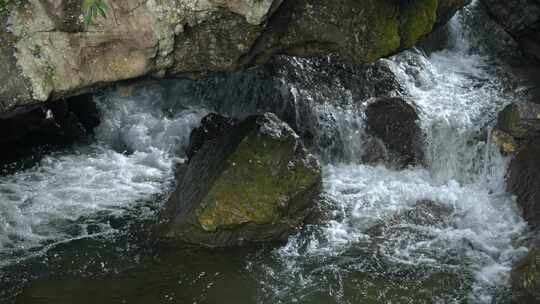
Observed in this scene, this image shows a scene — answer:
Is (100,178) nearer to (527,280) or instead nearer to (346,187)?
(346,187)

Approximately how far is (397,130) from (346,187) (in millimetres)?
1756

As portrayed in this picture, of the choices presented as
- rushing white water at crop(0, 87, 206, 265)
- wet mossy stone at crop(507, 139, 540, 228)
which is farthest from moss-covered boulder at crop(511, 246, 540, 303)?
rushing white water at crop(0, 87, 206, 265)

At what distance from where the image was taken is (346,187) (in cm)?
1027

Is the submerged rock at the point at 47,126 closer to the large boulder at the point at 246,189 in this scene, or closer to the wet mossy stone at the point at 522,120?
the large boulder at the point at 246,189

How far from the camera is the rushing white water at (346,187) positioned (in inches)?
328

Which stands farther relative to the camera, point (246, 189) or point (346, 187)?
point (346, 187)

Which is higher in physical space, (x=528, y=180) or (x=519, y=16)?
(x=519, y=16)

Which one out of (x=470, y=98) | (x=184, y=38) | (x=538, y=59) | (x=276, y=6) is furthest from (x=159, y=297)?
(x=538, y=59)

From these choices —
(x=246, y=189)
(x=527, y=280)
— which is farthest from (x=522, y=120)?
(x=246, y=189)

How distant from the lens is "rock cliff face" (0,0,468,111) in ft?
20.6

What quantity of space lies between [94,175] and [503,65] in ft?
30.9

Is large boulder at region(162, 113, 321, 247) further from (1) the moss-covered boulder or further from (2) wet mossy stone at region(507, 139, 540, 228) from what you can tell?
(2) wet mossy stone at region(507, 139, 540, 228)

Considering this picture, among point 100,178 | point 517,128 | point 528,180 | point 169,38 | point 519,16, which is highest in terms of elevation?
point 519,16

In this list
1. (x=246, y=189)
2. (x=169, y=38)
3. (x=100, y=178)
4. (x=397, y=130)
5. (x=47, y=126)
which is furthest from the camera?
(x=47, y=126)
